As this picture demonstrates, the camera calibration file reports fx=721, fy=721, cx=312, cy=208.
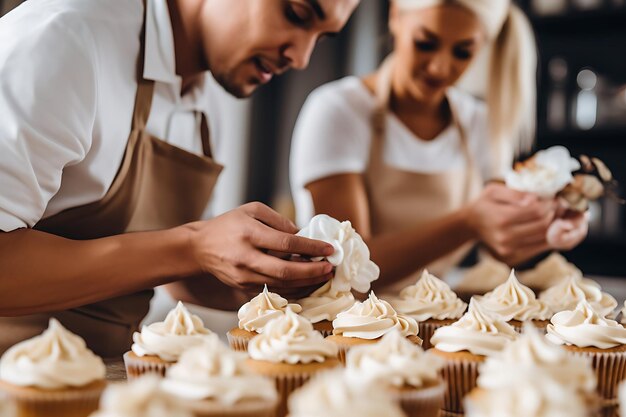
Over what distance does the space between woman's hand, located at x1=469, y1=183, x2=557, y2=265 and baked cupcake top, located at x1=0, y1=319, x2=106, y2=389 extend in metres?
1.76

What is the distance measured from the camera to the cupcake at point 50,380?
1154 mm

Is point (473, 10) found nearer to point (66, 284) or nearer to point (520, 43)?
point (520, 43)

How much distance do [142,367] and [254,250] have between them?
14.2 inches

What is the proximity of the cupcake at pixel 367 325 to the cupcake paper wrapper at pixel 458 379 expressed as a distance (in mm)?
143

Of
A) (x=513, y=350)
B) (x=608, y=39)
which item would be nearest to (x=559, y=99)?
(x=608, y=39)

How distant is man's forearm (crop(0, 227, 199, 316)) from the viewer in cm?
158

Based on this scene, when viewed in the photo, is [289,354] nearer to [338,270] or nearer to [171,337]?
[171,337]

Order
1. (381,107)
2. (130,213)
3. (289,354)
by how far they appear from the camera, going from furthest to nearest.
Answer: (381,107), (130,213), (289,354)

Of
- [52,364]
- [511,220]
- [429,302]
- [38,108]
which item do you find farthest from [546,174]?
[52,364]

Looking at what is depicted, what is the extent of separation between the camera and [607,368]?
1532mm

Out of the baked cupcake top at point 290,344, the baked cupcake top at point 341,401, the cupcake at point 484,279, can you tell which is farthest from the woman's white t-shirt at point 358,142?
the baked cupcake top at point 341,401

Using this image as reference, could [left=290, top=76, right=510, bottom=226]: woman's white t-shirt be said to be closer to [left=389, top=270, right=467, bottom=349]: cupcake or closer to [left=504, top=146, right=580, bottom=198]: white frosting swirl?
[left=504, top=146, right=580, bottom=198]: white frosting swirl

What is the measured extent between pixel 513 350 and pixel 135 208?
47.6 inches

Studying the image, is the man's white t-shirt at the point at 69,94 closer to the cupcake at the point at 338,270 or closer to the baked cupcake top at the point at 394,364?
the cupcake at the point at 338,270
